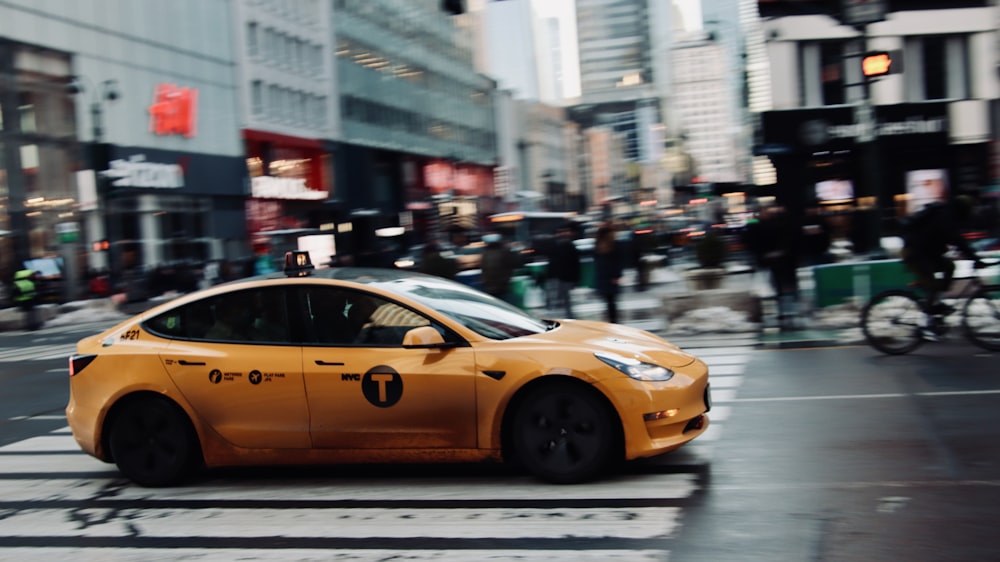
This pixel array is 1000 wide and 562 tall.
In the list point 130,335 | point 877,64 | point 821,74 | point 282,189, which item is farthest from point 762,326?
point 282,189

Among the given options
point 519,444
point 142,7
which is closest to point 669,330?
point 519,444

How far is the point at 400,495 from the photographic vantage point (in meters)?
6.70

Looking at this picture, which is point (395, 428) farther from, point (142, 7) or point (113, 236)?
point (142, 7)

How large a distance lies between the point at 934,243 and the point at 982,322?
3.20 feet

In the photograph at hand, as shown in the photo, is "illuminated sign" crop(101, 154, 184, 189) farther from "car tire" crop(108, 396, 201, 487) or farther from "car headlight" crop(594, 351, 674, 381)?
"car headlight" crop(594, 351, 674, 381)

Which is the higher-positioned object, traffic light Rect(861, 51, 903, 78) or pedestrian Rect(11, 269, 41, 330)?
traffic light Rect(861, 51, 903, 78)

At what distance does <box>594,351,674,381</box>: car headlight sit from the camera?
655cm

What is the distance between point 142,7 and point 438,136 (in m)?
41.7

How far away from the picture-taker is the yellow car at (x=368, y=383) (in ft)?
21.5

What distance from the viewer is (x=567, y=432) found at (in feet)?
21.5

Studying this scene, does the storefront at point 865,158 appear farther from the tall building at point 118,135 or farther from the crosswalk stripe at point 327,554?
the crosswalk stripe at point 327,554

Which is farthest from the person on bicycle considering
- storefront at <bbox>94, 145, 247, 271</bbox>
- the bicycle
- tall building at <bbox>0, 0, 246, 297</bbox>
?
storefront at <bbox>94, 145, 247, 271</bbox>

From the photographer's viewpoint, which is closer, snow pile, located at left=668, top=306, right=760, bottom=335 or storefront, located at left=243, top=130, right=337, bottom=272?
snow pile, located at left=668, top=306, right=760, bottom=335

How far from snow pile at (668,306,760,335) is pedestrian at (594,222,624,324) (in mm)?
1091
